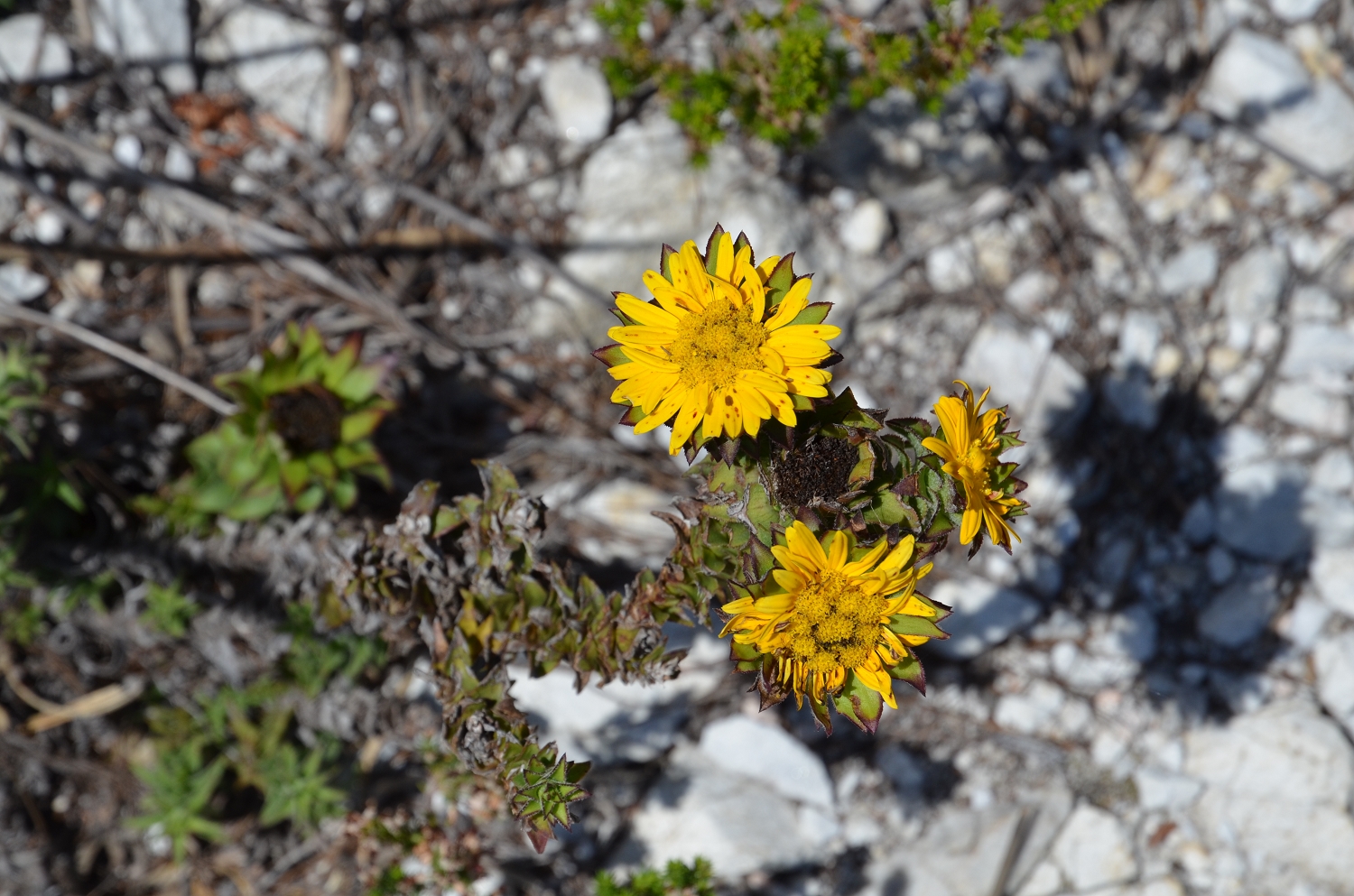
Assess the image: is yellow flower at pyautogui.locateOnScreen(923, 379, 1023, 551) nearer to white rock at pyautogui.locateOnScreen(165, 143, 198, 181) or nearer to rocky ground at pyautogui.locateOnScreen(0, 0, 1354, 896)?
rocky ground at pyautogui.locateOnScreen(0, 0, 1354, 896)

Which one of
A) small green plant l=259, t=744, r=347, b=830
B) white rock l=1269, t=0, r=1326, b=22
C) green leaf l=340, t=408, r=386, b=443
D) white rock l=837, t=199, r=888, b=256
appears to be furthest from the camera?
white rock l=1269, t=0, r=1326, b=22

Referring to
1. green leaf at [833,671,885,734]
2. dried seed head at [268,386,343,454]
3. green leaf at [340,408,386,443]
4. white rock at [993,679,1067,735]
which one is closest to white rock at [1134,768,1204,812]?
white rock at [993,679,1067,735]

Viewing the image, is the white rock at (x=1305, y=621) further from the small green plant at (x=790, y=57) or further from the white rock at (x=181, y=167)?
the white rock at (x=181, y=167)

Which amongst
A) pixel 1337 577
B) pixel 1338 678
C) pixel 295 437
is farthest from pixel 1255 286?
pixel 295 437

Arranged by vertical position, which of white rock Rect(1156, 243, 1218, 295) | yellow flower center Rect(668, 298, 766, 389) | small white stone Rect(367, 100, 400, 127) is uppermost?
small white stone Rect(367, 100, 400, 127)

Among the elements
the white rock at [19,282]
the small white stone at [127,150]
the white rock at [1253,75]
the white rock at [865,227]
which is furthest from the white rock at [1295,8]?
the white rock at [19,282]

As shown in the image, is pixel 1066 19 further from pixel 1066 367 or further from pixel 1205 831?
pixel 1205 831

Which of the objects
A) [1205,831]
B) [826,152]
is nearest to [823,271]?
[826,152]
